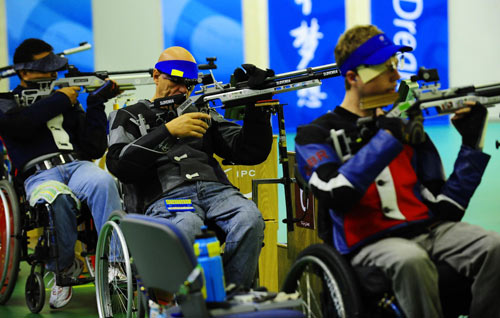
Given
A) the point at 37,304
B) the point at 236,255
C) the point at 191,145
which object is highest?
the point at 191,145

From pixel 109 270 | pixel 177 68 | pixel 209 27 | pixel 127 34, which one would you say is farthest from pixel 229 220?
pixel 127 34

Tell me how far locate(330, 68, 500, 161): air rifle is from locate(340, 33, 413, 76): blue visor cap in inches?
4.9

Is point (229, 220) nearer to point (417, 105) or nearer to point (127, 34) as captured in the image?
point (417, 105)

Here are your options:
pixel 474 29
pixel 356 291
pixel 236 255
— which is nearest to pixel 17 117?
pixel 236 255

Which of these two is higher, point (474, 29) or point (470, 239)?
point (474, 29)

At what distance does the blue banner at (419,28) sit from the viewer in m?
5.96

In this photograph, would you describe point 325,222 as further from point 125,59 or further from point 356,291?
point 125,59

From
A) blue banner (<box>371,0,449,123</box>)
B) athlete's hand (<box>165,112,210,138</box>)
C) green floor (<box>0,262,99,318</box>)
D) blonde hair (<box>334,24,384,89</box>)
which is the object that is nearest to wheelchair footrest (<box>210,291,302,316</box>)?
blonde hair (<box>334,24,384,89</box>)

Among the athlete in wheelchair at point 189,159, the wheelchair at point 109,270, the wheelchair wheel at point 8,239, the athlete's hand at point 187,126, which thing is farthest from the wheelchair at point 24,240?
the athlete's hand at point 187,126

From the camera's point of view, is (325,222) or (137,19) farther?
(137,19)

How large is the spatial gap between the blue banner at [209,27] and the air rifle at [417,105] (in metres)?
3.78

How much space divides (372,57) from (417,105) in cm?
24

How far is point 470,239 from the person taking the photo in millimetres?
2561

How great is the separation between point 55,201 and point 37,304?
0.65 meters
